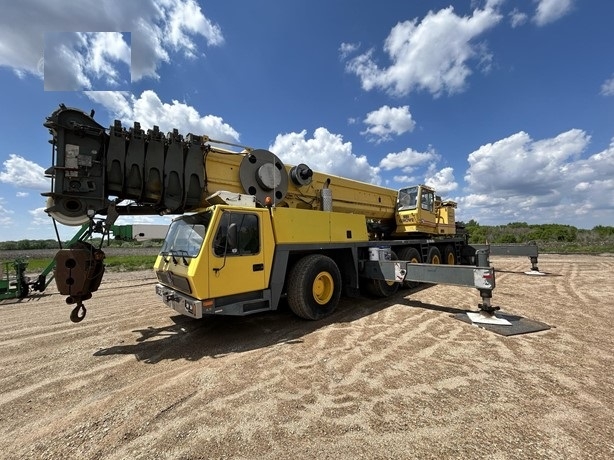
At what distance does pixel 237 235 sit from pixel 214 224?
0.42 m

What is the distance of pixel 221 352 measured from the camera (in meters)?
4.15

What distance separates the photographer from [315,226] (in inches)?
219

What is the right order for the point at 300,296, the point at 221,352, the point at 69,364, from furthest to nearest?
1. the point at 300,296
2. the point at 221,352
3. the point at 69,364

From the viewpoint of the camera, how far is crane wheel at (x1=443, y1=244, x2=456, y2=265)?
10.5 m

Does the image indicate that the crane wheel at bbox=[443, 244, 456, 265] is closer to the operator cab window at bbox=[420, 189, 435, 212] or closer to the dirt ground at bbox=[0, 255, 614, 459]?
the operator cab window at bbox=[420, 189, 435, 212]

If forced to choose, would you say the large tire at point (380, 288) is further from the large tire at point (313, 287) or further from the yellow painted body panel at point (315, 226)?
the large tire at point (313, 287)

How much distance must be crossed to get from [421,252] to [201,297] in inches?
281

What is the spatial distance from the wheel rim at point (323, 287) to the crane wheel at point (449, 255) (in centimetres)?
665

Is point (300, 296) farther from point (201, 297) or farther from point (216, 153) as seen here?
point (216, 153)

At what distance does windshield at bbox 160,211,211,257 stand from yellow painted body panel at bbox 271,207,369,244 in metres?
1.21

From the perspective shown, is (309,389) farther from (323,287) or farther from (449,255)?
(449,255)

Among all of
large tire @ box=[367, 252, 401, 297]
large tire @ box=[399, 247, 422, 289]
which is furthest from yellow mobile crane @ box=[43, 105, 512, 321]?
large tire @ box=[399, 247, 422, 289]

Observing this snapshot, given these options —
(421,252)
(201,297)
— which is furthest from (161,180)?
(421,252)

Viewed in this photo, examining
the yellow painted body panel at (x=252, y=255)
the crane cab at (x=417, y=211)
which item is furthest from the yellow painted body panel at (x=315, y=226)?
the crane cab at (x=417, y=211)
